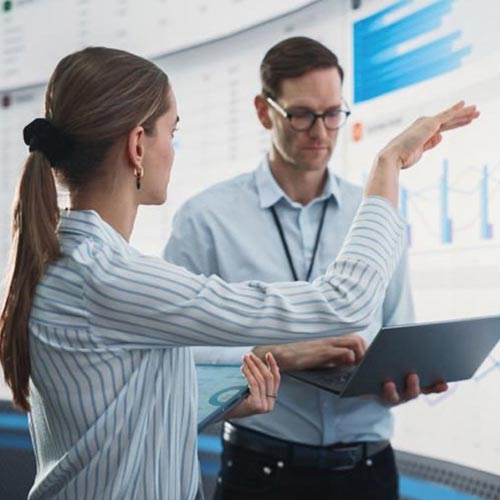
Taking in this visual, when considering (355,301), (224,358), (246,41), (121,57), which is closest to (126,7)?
(246,41)

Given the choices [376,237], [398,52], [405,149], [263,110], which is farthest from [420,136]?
[398,52]

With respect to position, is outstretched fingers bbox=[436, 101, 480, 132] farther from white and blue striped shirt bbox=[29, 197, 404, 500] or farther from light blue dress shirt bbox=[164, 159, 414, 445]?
light blue dress shirt bbox=[164, 159, 414, 445]

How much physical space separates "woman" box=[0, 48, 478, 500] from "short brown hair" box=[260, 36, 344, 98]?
567 mm

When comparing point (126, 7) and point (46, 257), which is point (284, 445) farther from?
point (126, 7)

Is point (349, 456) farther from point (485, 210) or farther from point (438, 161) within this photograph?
point (438, 161)

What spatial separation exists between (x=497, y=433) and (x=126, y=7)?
1.78 meters

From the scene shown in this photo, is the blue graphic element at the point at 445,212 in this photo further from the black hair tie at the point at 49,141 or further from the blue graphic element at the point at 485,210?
the black hair tie at the point at 49,141

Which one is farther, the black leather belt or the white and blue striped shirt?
the black leather belt

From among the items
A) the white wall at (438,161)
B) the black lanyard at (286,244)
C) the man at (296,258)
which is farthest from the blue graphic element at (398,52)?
the black lanyard at (286,244)

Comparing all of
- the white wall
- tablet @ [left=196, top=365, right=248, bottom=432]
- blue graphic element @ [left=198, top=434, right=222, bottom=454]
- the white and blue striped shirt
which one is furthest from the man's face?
blue graphic element @ [left=198, top=434, right=222, bottom=454]

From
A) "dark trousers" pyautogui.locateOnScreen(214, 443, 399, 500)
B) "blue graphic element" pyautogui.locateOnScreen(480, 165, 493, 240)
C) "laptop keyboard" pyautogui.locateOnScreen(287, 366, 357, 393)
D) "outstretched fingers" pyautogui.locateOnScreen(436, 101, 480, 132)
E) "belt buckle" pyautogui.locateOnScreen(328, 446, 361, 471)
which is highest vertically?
"outstretched fingers" pyautogui.locateOnScreen(436, 101, 480, 132)

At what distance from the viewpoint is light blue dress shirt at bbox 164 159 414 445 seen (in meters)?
1.46

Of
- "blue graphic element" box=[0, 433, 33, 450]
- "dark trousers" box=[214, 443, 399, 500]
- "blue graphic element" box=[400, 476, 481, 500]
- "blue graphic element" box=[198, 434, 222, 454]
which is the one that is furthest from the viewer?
"blue graphic element" box=[0, 433, 33, 450]

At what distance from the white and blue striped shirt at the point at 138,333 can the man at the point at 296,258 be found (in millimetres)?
414
